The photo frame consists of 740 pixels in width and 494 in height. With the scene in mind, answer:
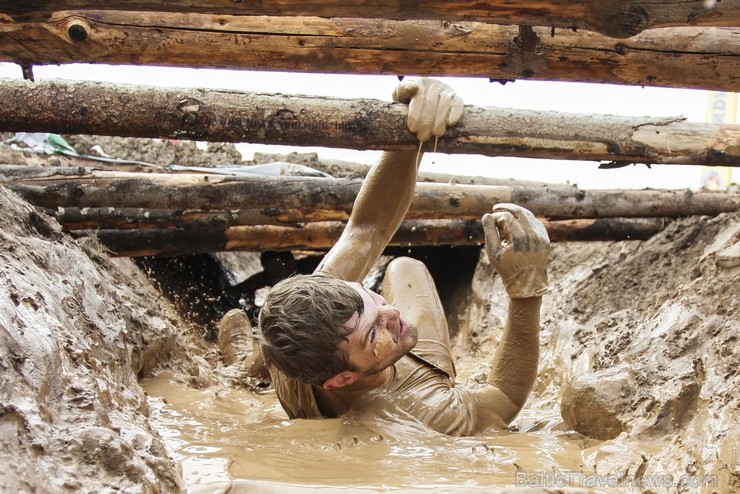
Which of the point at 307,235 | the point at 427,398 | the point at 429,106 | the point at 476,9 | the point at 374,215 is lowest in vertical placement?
the point at 427,398

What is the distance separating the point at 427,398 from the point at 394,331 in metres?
0.43

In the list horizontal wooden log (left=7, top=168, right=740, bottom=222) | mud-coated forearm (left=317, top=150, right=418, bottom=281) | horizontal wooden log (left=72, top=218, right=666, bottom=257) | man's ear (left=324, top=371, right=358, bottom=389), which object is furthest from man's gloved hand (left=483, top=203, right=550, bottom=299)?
horizontal wooden log (left=72, top=218, right=666, bottom=257)

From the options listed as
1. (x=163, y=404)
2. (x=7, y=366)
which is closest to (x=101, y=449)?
(x=7, y=366)

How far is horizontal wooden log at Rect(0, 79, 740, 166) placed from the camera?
11.5 feet

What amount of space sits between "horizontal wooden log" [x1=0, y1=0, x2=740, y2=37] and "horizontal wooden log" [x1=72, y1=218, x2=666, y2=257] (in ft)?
11.9

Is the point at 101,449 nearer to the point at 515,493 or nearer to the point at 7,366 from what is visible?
the point at 7,366

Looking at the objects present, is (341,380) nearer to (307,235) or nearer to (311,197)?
(311,197)

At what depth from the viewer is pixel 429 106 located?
356cm

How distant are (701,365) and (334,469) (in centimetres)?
158

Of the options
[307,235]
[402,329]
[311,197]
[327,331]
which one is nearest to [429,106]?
[402,329]

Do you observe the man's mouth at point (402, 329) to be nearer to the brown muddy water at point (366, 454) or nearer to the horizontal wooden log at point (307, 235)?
the brown muddy water at point (366, 454)

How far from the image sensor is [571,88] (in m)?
9.90

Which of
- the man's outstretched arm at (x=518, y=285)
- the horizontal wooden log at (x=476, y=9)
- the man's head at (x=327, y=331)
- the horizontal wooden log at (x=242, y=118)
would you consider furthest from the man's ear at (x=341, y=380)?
the horizontal wooden log at (x=476, y=9)

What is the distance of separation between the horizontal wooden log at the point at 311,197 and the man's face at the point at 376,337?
2150 millimetres
